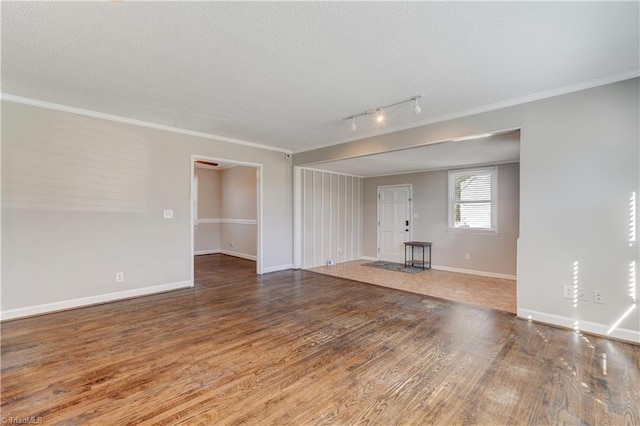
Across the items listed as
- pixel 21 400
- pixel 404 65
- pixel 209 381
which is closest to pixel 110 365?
pixel 21 400

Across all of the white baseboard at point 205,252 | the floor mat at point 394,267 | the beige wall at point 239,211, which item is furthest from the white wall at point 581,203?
the white baseboard at point 205,252

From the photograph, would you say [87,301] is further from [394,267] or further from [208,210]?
[394,267]

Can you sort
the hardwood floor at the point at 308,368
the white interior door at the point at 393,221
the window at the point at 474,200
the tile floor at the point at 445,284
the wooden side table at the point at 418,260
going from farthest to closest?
1. the white interior door at the point at 393,221
2. the wooden side table at the point at 418,260
3. the window at the point at 474,200
4. the tile floor at the point at 445,284
5. the hardwood floor at the point at 308,368

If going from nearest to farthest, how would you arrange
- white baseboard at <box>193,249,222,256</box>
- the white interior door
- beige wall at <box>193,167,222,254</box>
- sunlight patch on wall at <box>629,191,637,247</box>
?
1. sunlight patch on wall at <box>629,191,637,247</box>
2. the white interior door
3. white baseboard at <box>193,249,222,256</box>
4. beige wall at <box>193,167,222,254</box>

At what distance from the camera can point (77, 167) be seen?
3730 millimetres

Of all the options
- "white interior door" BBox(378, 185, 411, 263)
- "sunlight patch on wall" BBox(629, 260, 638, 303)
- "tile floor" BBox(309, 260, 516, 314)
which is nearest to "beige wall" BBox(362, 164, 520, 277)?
"white interior door" BBox(378, 185, 411, 263)

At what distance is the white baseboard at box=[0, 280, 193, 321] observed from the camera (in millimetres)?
3338

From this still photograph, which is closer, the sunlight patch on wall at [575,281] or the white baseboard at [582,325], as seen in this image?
the white baseboard at [582,325]

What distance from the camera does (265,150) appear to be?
5.80 meters

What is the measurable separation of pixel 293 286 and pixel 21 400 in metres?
3.34

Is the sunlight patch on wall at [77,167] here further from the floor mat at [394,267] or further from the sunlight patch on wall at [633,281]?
the sunlight patch on wall at [633,281]

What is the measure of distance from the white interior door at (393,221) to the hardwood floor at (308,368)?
3.52 metres

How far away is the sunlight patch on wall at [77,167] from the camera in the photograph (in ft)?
11.1

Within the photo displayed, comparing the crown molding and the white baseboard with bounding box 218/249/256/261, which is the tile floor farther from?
the crown molding
